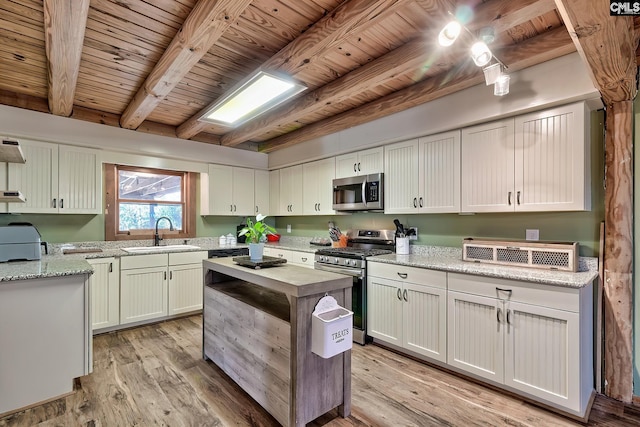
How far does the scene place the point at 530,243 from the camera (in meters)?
2.43

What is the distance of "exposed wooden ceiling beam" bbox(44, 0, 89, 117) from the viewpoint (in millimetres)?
1657

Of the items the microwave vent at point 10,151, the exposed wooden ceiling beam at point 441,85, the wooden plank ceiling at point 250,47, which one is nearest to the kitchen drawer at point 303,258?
the exposed wooden ceiling beam at point 441,85

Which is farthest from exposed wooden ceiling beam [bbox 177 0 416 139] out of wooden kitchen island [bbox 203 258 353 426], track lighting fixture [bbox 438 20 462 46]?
wooden kitchen island [bbox 203 258 353 426]

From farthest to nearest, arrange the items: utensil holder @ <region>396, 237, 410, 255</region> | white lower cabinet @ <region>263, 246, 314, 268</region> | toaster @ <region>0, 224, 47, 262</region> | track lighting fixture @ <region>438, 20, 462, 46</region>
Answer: white lower cabinet @ <region>263, 246, 314, 268</region> → utensil holder @ <region>396, 237, 410, 255</region> → toaster @ <region>0, 224, 47, 262</region> → track lighting fixture @ <region>438, 20, 462, 46</region>

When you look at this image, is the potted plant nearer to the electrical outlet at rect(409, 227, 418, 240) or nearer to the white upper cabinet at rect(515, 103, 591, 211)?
the electrical outlet at rect(409, 227, 418, 240)

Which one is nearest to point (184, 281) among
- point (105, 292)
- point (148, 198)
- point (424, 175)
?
point (105, 292)

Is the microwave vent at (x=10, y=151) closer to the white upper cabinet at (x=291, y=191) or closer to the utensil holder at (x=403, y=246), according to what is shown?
the white upper cabinet at (x=291, y=191)

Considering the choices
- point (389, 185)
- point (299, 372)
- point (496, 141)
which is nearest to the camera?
point (299, 372)

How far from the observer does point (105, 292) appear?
11.2 ft

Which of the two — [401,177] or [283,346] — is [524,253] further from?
[283,346]

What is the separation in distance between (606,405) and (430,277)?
1.40 meters

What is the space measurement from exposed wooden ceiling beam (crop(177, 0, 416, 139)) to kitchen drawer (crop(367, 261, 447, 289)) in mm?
1883

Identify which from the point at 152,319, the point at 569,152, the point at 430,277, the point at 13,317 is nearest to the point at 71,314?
the point at 13,317

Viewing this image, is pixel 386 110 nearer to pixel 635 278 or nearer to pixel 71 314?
pixel 635 278
